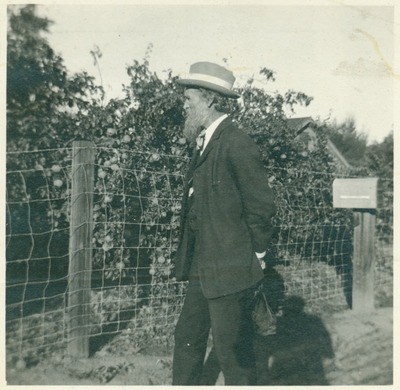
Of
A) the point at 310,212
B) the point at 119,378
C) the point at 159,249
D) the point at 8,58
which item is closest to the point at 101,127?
the point at 8,58

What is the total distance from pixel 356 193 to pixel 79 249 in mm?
3005

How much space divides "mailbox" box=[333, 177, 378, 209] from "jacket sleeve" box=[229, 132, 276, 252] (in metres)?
2.56

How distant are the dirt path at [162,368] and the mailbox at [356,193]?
139cm

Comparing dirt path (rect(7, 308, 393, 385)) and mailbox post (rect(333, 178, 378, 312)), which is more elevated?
mailbox post (rect(333, 178, 378, 312))

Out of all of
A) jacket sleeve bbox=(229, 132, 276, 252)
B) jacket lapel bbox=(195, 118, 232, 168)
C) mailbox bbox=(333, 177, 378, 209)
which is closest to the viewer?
jacket sleeve bbox=(229, 132, 276, 252)

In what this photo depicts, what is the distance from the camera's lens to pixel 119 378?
3.18m

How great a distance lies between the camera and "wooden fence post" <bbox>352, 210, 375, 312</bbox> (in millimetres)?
4934

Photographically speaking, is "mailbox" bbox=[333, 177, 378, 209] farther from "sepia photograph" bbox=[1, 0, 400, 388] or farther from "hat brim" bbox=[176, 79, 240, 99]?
"hat brim" bbox=[176, 79, 240, 99]

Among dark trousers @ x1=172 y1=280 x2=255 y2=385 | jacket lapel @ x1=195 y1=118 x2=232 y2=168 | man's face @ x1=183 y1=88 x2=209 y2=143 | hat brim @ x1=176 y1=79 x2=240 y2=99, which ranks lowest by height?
dark trousers @ x1=172 y1=280 x2=255 y2=385

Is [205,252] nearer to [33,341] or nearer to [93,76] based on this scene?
[33,341]

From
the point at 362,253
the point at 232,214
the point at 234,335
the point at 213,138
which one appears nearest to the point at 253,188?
the point at 232,214

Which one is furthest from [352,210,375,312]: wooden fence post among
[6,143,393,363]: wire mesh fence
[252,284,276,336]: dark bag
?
[252,284,276,336]: dark bag

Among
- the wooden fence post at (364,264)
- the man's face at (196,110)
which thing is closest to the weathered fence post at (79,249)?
the man's face at (196,110)

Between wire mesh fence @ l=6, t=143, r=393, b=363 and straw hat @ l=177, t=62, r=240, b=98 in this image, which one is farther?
wire mesh fence @ l=6, t=143, r=393, b=363
